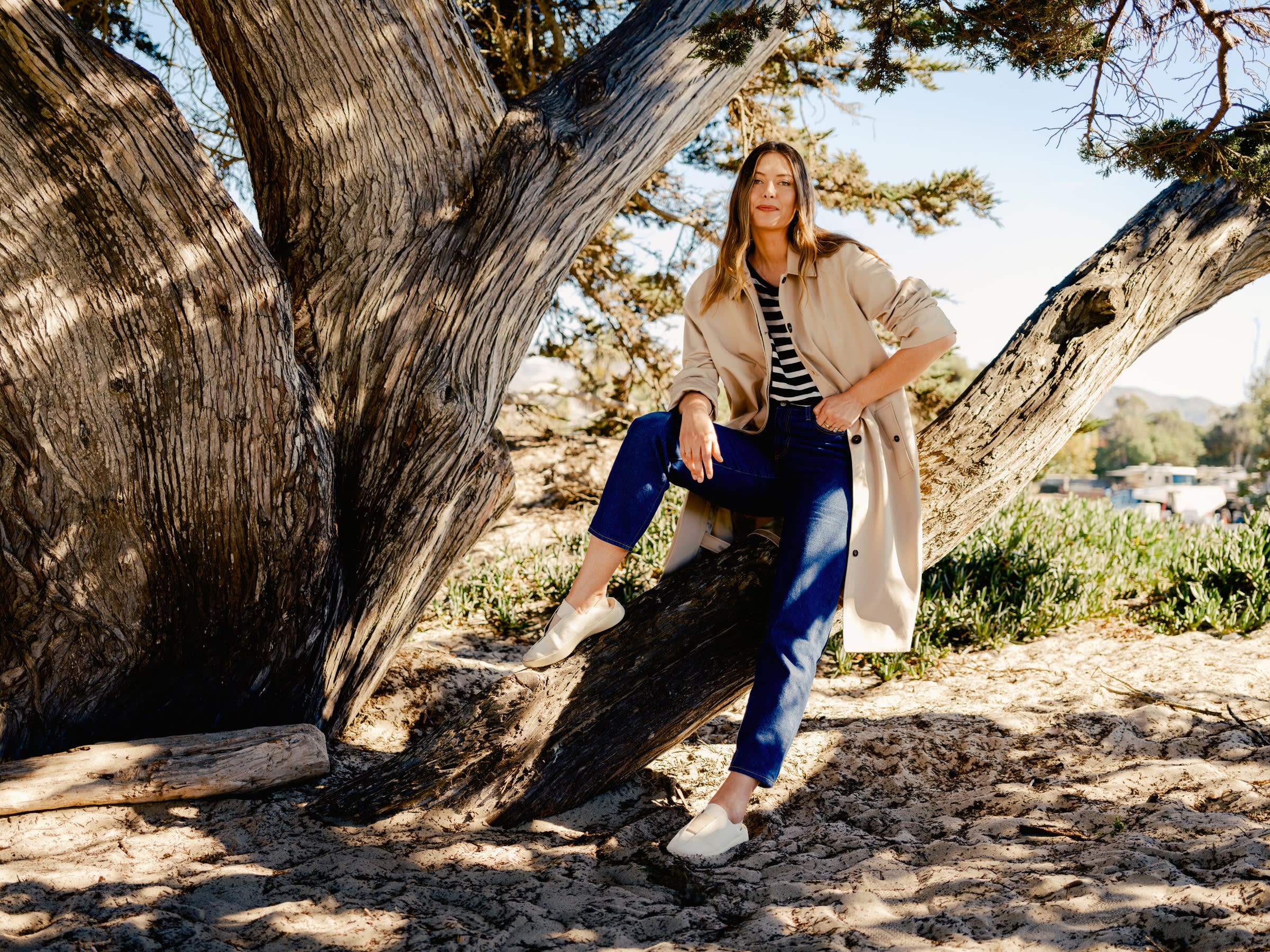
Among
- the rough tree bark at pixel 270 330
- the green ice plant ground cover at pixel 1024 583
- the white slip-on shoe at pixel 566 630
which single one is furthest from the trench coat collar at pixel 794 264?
the green ice plant ground cover at pixel 1024 583

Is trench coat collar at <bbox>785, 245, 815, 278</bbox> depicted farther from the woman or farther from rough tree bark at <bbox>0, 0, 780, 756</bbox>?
rough tree bark at <bbox>0, 0, 780, 756</bbox>

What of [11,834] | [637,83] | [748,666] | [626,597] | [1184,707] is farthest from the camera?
[626,597]

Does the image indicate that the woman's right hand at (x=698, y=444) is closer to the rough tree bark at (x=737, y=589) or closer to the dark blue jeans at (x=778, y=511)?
the dark blue jeans at (x=778, y=511)

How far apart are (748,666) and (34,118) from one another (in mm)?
2749

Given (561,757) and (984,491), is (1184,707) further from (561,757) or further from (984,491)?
(561,757)

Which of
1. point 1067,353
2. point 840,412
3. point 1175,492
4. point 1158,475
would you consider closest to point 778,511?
point 840,412

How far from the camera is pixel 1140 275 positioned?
334 cm

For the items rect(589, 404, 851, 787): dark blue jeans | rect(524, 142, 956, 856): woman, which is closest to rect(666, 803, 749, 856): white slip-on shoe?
rect(524, 142, 956, 856): woman

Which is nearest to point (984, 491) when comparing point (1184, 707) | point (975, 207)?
point (1184, 707)

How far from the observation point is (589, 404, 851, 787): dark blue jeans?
2756 mm

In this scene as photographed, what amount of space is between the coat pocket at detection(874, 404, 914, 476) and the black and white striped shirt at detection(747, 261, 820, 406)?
22 cm

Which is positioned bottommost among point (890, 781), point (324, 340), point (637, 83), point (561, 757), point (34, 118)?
point (890, 781)

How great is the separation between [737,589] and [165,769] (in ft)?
6.15

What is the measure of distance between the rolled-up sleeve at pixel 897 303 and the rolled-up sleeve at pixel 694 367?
0.54m
